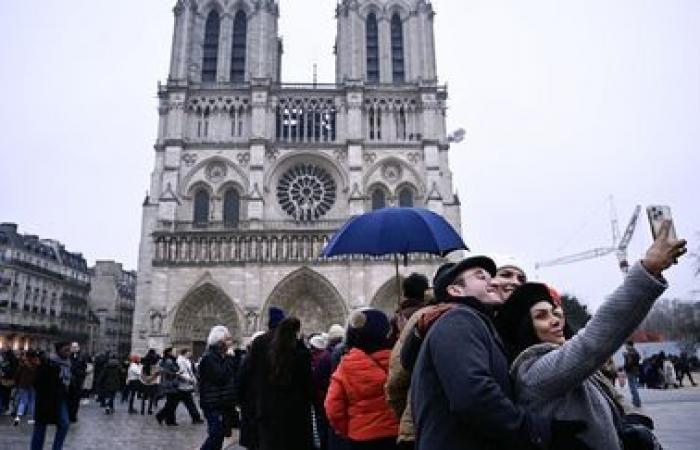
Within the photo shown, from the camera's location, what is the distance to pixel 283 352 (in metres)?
4.25

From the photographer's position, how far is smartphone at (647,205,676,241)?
186 cm

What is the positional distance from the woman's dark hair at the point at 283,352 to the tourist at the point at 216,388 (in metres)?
1.93

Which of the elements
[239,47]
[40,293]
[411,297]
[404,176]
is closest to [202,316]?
[404,176]

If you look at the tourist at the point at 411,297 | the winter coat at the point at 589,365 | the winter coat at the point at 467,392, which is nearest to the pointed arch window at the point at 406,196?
the tourist at the point at 411,297

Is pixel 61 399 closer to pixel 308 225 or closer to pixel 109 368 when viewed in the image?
pixel 109 368

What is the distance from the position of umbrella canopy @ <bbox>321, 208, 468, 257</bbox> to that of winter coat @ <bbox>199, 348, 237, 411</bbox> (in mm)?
1888

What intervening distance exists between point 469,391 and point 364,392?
5.82ft

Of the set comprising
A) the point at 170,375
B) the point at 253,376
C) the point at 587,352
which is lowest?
the point at 170,375

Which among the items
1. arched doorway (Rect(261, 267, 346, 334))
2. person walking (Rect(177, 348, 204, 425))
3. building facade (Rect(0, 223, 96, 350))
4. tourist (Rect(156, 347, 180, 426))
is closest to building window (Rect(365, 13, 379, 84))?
arched doorway (Rect(261, 267, 346, 334))

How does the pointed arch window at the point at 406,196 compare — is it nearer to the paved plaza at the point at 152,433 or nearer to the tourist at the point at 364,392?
the paved plaza at the point at 152,433

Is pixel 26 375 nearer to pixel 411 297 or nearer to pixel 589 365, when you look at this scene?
pixel 411 297

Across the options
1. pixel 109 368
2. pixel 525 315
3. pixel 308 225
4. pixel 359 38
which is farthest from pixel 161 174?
pixel 525 315

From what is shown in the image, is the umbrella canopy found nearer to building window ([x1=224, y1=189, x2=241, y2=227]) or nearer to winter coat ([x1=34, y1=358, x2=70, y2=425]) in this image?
winter coat ([x1=34, y1=358, x2=70, y2=425])

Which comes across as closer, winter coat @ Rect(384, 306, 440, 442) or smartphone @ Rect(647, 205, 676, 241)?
smartphone @ Rect(647, 205, 676, 241)
